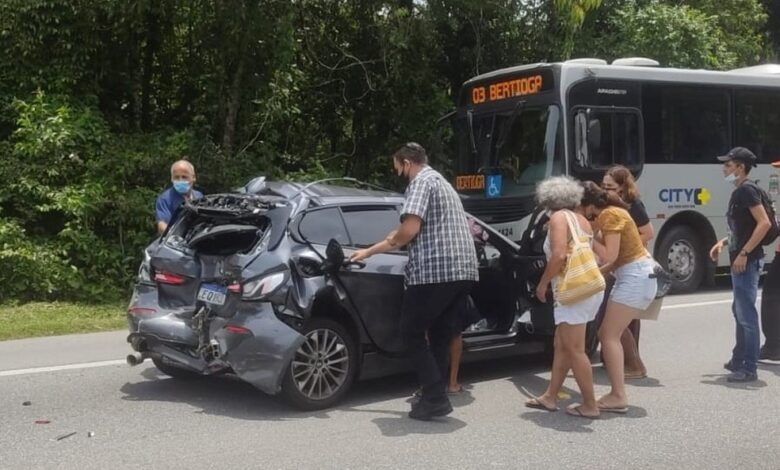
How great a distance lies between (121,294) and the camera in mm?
12016

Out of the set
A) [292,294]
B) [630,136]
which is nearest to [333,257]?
[292,294]

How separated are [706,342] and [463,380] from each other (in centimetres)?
305

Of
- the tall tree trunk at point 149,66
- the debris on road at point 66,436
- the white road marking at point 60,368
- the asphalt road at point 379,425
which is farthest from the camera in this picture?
the tall tree trunk at point 149,66

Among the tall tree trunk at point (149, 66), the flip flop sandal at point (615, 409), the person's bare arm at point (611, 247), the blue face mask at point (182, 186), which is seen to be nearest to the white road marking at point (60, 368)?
the blue face mask at point (182, 186)

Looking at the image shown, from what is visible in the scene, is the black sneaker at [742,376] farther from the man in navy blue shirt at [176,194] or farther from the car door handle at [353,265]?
the man in navy blue shirt at [176,194]

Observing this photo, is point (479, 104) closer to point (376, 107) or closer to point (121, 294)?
point (376, 107)

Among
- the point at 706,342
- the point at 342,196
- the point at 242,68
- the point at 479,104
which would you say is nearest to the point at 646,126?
the point at 479,104

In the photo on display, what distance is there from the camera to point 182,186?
8750mm

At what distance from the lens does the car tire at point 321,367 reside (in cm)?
632

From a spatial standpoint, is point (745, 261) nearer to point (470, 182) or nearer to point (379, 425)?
point (379, 425)

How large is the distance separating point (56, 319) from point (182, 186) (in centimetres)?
302

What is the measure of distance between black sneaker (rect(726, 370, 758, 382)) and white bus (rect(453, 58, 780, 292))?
4.70 m

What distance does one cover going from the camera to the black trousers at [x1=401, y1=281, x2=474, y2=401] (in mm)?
6152

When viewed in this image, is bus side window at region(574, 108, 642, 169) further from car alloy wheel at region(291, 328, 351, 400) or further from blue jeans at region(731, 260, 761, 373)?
car alloy wheel at region(291, 328, 351, 400)
